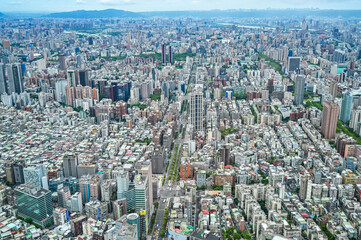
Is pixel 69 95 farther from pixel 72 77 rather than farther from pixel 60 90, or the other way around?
pixel 72 77

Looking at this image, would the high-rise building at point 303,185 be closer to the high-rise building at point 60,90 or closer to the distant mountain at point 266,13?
the high-rise building at point 60,90

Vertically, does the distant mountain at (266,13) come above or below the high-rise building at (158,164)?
above

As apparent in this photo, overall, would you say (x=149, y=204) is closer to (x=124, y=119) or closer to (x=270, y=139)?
(x=270, y=139)

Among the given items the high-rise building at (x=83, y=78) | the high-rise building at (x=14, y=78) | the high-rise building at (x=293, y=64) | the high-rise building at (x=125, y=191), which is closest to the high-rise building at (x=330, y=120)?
the high-rise building at (x=125, y=191)

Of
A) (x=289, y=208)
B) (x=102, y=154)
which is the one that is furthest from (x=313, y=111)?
(x=102, y=154)

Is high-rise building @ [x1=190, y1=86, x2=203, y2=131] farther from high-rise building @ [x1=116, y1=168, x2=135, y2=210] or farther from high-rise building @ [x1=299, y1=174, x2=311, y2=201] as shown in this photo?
high-rise building @ [x1=116, y1=168, x2=135, y2=210]

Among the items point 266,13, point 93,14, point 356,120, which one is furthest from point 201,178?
point 266,13
